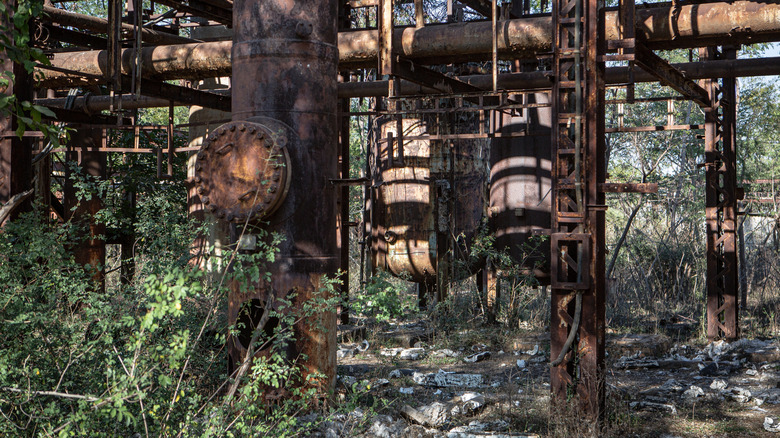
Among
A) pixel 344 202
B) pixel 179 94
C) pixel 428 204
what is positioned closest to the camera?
pixel 179 94

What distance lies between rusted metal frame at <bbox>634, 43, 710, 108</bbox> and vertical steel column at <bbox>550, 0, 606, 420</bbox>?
61cm

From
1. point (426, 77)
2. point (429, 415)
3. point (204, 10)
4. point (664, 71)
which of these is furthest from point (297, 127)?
point (204, 10)

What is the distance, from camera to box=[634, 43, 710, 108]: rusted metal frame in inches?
296

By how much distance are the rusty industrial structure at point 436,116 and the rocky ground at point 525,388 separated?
2.15ft

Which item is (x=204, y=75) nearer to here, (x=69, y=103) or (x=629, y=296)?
(x=69, y=103)

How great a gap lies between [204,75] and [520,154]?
18.2ft

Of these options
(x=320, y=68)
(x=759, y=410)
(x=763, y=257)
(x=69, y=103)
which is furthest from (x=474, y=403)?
(x=763, y=257)

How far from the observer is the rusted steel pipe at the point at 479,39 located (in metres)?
8.21

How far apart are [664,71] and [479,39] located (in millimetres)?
2205

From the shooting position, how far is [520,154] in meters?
13.0

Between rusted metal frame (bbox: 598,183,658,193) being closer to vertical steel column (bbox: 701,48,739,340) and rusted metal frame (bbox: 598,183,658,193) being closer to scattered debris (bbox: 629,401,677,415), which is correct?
scattered debris (bbox: 629,401,677,415)

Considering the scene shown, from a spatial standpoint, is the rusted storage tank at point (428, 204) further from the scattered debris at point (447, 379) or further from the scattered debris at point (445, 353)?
the scattered debris at point (447, 379)

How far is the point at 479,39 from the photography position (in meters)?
9.20

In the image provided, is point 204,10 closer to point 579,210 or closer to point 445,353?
point 445,353
